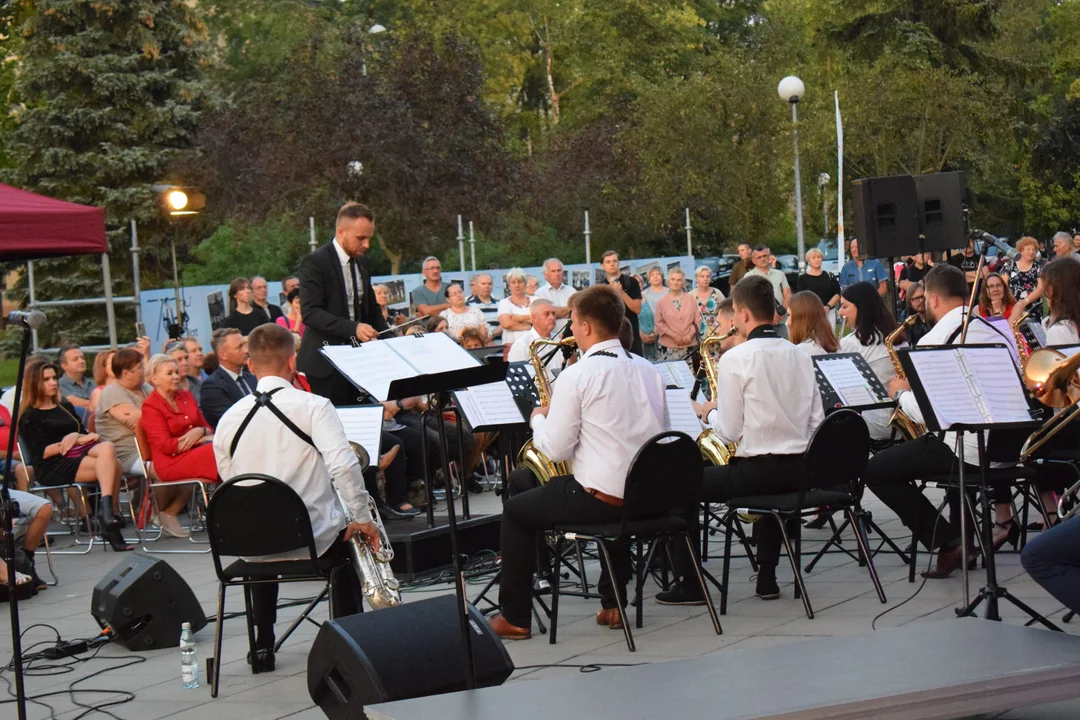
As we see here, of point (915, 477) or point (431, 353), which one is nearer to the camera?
point (431, 353)

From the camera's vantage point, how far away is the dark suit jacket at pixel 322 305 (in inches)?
300

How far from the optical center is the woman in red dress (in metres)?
10.0

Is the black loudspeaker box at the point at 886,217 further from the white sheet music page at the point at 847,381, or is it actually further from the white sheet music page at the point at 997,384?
the white sheet music page at the point at 997,384

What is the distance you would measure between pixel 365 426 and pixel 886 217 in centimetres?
726

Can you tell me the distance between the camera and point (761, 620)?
21.4 ft

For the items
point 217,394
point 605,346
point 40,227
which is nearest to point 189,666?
point 40,227

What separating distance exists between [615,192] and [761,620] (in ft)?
82.7

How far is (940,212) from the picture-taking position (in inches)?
512

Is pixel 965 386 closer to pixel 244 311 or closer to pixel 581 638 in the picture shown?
pixel 581 638

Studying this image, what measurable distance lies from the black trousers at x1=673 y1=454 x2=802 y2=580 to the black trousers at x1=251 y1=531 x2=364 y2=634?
166 centimetres

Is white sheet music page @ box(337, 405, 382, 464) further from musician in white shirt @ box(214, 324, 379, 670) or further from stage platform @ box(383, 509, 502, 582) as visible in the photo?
musician in white shirt @ box(214, 324, 379, 670)

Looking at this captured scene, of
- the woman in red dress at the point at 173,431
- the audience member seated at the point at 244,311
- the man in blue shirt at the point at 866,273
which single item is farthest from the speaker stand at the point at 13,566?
the man in blue shirt at the point at 866,273

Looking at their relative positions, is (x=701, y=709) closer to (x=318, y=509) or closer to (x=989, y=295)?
(x=318, y=509)

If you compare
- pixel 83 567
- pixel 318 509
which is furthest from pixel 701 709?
pixel 83 567
